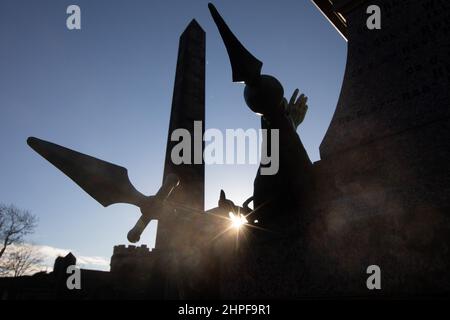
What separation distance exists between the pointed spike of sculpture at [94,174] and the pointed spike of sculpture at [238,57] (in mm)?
660

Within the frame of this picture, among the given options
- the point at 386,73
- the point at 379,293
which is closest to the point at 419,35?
the point at 386,73

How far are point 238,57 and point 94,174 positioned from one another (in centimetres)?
76

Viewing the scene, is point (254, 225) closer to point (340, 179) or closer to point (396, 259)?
point (340, 179)

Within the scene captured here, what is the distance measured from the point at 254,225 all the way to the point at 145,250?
1825 cm

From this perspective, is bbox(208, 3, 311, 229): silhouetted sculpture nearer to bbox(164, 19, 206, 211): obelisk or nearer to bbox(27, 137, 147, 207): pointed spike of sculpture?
bbox(27, 137, 147, 207): pointed spike of sculpture

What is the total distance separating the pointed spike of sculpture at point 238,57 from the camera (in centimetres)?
112

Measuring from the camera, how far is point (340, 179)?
1.28 meters

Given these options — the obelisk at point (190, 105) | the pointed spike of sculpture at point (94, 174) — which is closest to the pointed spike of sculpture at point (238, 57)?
the pointed spike of sculpture at point (94, 174)

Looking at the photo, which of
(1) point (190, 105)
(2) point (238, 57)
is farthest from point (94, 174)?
(1) point (190, 105)

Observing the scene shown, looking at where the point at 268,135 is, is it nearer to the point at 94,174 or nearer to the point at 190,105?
the point at 94,174

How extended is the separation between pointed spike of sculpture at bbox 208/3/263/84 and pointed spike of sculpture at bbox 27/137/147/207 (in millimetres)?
660

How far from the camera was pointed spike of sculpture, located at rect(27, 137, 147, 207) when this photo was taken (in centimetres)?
116

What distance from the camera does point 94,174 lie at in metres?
1.21

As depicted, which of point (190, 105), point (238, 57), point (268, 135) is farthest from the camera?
point (190, 105)
